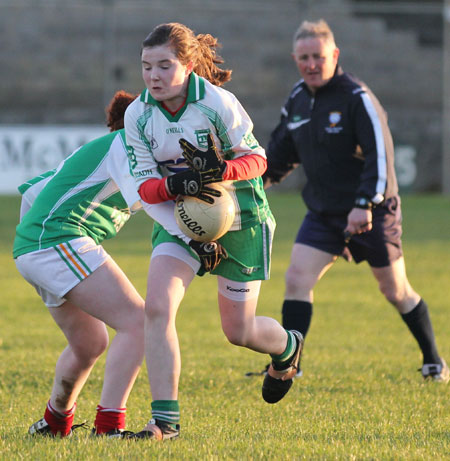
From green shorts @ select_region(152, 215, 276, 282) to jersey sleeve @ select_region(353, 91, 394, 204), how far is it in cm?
126

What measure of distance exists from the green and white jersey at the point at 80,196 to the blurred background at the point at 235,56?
67.2 ft

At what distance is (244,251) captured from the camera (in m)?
4.25

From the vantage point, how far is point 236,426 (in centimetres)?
443

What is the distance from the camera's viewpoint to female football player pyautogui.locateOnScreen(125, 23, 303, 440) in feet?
12.8

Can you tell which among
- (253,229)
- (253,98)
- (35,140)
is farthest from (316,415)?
(253,98)

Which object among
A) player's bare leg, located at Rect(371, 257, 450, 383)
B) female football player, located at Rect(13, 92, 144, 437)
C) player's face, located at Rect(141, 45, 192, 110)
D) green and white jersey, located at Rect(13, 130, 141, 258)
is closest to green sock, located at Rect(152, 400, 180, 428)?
female football player, located at Rect(13, 92, 144, 437)

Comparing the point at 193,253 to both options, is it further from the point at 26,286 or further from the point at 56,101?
the point at 56,101

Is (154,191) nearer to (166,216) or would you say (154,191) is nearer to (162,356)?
(166,216)

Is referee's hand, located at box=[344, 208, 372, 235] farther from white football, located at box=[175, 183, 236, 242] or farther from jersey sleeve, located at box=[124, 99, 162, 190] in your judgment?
jersey sleeve, located at box=[124, 99, 162, 190]

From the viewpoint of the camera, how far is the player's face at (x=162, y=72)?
3.92 m

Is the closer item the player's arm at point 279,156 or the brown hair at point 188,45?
the brown hair at point 188,45

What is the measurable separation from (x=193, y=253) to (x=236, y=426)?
89 cm

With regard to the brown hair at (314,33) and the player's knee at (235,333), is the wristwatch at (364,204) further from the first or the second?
the player's knee at (235,333)

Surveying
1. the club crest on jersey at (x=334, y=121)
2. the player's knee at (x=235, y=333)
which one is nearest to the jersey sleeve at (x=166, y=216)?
the player's knee at (x=235, y=333)
